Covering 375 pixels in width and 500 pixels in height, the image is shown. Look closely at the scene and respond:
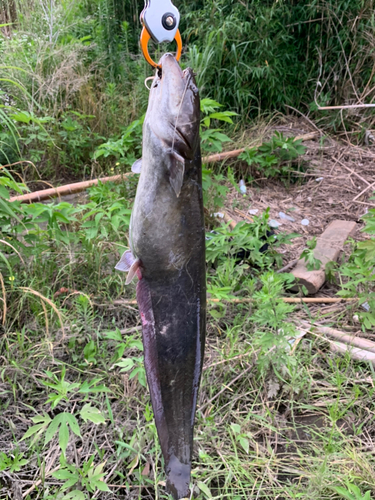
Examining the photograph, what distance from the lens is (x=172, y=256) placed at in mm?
1251

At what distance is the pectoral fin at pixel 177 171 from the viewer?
3.82ft

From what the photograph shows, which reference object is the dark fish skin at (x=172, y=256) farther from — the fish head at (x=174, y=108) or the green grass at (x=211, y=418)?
the green grass at (x=211, y=418)

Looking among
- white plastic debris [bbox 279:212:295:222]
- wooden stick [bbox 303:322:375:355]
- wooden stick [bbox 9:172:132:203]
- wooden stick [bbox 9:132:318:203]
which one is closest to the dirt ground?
white plastic debris [bbox 279:212:295:222]

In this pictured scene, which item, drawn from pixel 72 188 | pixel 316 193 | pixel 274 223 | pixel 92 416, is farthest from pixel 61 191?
pixel 316 193

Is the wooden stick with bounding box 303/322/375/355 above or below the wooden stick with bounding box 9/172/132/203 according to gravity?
below

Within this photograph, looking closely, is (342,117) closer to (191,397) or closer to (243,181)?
(243,181)

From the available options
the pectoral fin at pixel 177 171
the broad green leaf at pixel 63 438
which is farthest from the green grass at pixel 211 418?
the pectoral fin at pixel 177 171

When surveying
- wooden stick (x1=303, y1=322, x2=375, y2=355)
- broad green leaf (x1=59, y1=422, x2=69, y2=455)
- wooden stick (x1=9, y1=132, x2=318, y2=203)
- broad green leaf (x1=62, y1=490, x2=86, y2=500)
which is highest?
wooden stick (x1=9, y1=132, x2=318, y2=203)

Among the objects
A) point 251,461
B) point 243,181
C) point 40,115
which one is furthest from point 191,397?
point 40,115

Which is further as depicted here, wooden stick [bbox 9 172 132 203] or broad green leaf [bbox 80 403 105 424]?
wooden stick [bbox 9 172 132 203]

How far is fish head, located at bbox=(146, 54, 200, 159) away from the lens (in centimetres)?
116

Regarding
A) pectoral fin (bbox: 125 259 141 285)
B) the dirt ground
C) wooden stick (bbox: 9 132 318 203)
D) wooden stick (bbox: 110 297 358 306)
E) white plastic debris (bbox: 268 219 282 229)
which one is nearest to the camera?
pectoral fin (bbox: 125 259 141 285)

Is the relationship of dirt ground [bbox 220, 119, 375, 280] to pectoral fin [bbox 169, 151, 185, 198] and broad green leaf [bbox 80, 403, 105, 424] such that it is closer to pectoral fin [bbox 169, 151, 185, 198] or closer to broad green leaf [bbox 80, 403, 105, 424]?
broad green leaf [bbox 80, 403, 105, 424]

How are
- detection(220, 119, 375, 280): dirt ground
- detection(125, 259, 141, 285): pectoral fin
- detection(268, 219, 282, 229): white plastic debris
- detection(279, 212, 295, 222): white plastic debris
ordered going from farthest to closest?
detection(279, 212, 295, 222): white plastic debris, detection(220, 119, 375, 280): dirt ground, detection(268, 219, 282, 229): white plastic debris, detection(125, 259, 141, 285): pectoral fin
